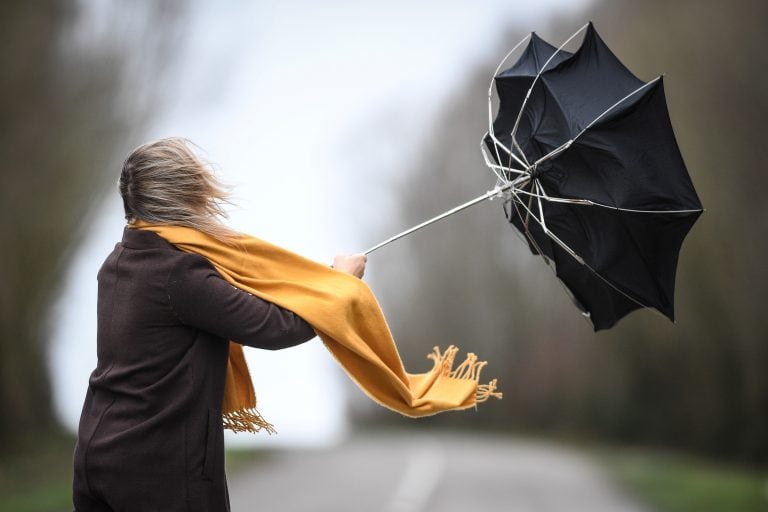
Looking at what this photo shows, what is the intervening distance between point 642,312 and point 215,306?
18046mm

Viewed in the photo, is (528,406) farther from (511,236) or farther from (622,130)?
(622,130)

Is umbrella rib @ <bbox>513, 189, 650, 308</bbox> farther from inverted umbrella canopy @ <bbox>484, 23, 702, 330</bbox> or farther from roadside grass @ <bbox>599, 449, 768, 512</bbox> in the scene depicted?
roadside grass @ <bbox>599, 449, 768, 512</bbox>

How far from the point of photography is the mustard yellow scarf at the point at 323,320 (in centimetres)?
346

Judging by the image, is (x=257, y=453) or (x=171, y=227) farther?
(x=257, y=453)

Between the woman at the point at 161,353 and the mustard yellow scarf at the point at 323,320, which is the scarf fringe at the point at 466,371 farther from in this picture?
the woman at the point at 161,353

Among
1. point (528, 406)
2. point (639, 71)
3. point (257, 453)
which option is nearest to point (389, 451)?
point (257, 453)

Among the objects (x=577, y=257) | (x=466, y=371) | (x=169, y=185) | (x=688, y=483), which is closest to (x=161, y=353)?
(x=169, y=185)

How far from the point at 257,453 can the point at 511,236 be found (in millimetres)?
13418

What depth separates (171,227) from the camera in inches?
132

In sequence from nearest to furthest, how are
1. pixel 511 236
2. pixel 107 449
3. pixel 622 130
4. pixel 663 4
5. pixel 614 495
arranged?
pixel 107 449 → pixel 622 130 → pixel 614 495 → pixel 663 4 → pixel 511 236

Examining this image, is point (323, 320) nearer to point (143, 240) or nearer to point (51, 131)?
point (143, 240)

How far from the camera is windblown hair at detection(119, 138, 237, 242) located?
11.0ft

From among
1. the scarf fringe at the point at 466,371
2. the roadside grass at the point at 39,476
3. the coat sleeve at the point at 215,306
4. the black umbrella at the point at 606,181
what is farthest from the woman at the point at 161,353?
the roadside grass at the point at 39,476

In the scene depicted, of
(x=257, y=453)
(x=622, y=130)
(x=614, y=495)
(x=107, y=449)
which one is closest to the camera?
(x=107, y=449)
